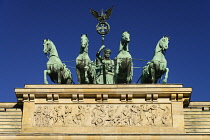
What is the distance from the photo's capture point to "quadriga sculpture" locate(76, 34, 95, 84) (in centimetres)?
2909

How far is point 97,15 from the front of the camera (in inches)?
1331

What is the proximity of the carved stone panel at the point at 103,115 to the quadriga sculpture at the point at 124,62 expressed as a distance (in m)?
1.92

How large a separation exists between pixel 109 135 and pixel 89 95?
205 cm

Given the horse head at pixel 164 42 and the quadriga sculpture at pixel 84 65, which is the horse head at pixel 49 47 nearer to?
the quadriga sculpture at pixel 84 65

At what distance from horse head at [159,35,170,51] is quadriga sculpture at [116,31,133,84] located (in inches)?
57.5

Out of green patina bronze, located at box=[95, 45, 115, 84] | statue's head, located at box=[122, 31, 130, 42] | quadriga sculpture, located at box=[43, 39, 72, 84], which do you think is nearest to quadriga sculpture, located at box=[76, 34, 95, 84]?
quadriga sculpture, located at box=[43, 39, 72, 84]

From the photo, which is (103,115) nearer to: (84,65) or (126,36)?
(84,65)

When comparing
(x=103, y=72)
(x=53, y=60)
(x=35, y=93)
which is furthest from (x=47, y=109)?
(x=103, y=72)


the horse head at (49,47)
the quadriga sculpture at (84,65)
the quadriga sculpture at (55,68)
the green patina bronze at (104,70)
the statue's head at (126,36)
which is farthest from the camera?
the green patina bronze at (104,70)

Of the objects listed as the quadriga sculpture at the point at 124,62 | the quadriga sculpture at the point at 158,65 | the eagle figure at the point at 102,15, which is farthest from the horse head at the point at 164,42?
the eagle figure at the point at 102,15

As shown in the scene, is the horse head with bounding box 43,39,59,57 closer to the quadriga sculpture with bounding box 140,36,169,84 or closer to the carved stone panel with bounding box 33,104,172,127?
the carved stone panel with bounding box 33,104,172,127

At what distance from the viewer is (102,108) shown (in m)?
27.6

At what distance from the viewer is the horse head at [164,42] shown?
29.3 metres

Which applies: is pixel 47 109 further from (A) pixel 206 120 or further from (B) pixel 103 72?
(A) pixel 206 120
